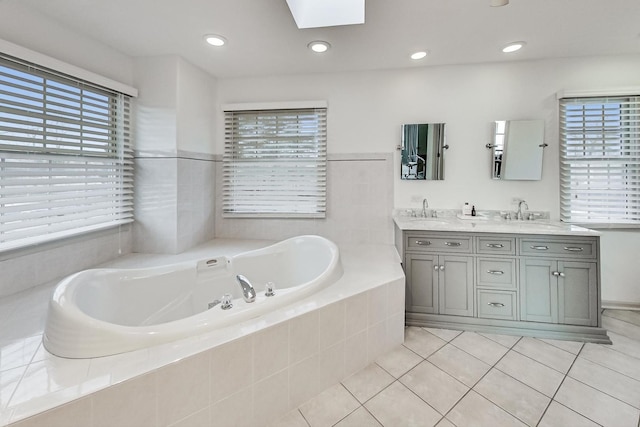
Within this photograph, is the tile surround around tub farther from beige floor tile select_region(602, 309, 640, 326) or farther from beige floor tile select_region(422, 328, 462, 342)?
beige floor tile select_region(602, 309, 640, 326)

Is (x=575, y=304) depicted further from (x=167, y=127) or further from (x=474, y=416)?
(x=167, y=127)

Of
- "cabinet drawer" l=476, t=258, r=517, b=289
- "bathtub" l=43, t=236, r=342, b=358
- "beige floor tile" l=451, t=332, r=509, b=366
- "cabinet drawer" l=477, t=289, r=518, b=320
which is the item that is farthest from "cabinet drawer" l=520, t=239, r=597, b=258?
"bathtub" l=43, t=236, r=342, b=358

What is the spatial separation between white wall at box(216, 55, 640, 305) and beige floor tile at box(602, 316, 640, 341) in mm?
337

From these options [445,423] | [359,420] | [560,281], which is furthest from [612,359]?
[359,420]

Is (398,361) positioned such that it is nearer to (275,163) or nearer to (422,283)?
(422,283)

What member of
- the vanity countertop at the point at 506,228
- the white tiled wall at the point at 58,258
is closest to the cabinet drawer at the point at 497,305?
the vanity countertop at the point at 506,228

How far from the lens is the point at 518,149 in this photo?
2492mm

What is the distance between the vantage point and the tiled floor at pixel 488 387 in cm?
131

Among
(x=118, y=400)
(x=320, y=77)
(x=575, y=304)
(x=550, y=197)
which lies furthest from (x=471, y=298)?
(x=320, y=77)

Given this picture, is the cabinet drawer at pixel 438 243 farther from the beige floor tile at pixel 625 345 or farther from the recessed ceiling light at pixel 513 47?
the recessed ceiling light at pixel 513 47

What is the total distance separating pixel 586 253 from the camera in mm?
1951

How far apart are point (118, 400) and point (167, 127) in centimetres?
219

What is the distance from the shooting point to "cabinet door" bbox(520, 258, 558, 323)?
1.99 m

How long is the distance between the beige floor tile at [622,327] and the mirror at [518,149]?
1356 millimetres
